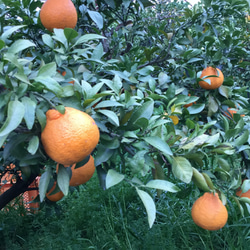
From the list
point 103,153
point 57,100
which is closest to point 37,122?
point 57,100

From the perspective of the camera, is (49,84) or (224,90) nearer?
(49,84)

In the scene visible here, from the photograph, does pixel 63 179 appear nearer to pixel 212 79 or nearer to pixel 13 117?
pixel 13 117

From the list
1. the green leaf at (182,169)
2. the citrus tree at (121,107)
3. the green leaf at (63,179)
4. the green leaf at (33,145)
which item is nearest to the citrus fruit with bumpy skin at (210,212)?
the citrus tree at (121,107)

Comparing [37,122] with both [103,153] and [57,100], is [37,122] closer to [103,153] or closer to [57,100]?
[57,100]

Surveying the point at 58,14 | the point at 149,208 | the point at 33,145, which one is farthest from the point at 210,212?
the point at 58,14

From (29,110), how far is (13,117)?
0.04 meters

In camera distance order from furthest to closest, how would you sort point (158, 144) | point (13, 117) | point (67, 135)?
point (158, 144) < point (67, 135) < point (13, 117)

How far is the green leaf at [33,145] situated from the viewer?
2.09ft

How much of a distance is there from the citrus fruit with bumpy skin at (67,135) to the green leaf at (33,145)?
3 centimetres

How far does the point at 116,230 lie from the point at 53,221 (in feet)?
1.97

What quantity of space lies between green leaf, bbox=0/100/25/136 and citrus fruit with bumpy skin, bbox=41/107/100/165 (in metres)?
0.11

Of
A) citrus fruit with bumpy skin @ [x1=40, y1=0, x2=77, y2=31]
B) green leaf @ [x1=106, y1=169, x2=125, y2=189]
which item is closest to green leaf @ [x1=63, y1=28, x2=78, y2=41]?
citrus fruit with bumpy skin @ [x1=40, y1=0, x2=77, y2=31]

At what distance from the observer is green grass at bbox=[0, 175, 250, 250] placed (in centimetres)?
195

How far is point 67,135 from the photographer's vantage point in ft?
2.22
